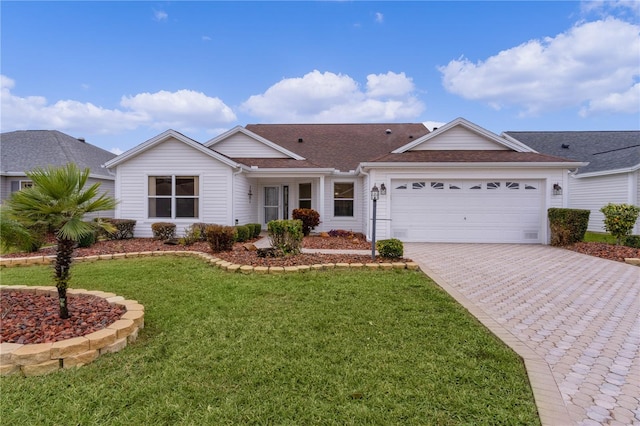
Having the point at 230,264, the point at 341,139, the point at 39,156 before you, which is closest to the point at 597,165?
the point at 341,139

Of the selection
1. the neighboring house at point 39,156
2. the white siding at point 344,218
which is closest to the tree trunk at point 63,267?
the white siding at point 344,218

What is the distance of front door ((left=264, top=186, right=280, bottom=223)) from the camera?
15.1 meters

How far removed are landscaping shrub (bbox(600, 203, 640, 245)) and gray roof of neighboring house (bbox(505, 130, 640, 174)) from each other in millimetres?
6974

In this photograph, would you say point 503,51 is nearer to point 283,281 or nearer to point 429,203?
point 429,203

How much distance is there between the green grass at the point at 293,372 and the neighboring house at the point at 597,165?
36.2 ft

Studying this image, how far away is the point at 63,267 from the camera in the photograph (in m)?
3.65

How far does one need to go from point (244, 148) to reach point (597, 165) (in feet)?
59.5

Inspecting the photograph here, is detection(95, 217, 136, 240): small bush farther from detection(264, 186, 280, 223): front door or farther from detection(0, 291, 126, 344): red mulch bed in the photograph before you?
detection(0, 291, 126, 344): red mulch bed

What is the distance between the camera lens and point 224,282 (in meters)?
5.97

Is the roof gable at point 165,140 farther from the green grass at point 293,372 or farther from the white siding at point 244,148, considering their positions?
the green grass at point 293,372

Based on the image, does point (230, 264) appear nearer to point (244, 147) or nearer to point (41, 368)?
point (41, 368)

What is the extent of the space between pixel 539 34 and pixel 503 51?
184 centimetres

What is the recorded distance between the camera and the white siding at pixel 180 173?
468 inches

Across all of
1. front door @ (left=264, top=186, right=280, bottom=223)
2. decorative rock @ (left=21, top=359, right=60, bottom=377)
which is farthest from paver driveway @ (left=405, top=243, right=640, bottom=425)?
front door @ (left=264, top=186, right=280, bottom=223)
